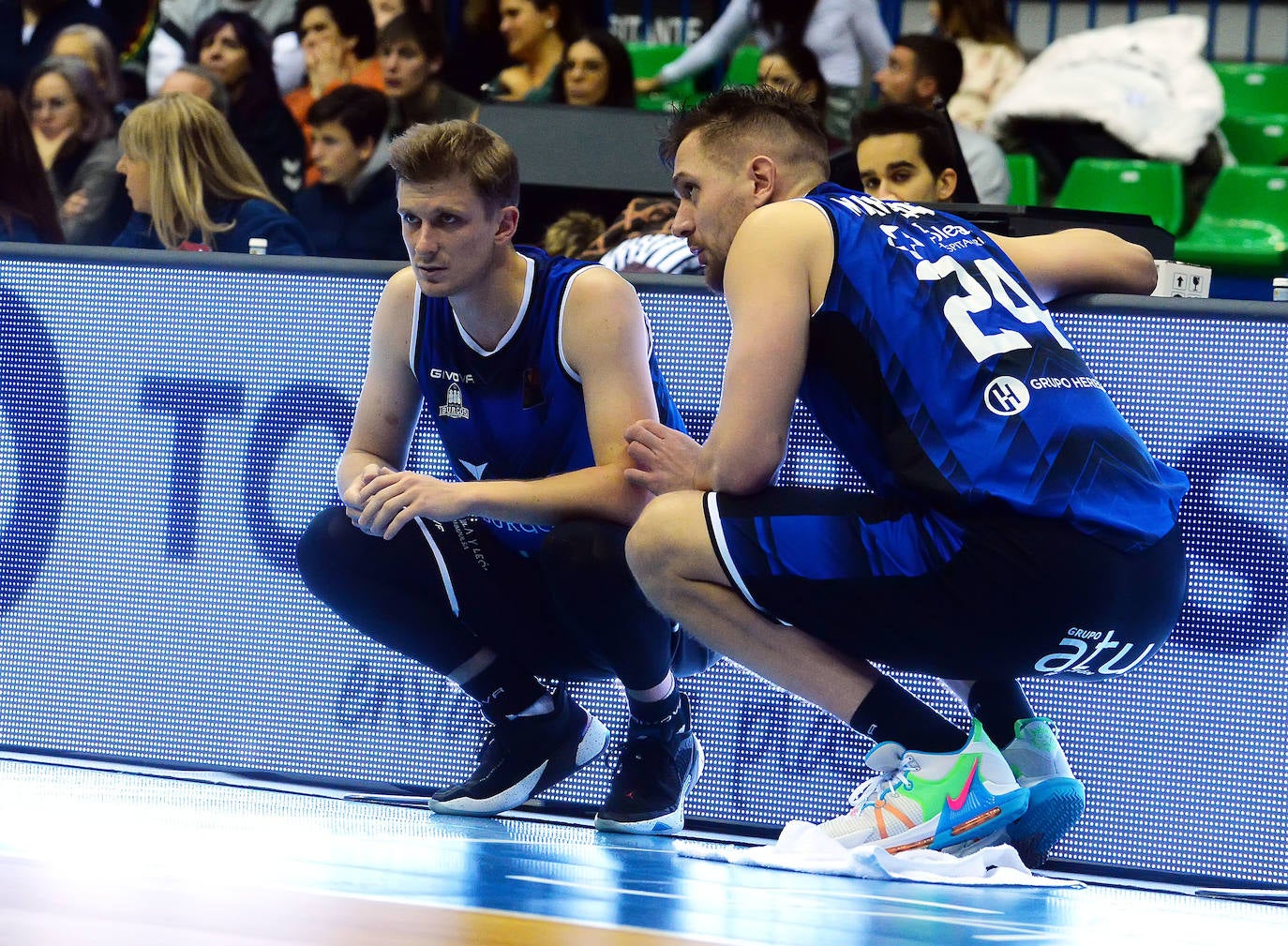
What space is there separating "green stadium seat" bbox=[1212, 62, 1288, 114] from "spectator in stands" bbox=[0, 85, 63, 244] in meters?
4.95

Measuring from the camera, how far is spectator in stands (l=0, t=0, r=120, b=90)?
8.12 meters

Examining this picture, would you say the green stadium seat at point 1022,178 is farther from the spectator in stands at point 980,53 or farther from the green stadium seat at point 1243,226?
the green stadium seat at point 1243,226

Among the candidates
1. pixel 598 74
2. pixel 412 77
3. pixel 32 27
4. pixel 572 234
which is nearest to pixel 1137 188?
pixel 598 74

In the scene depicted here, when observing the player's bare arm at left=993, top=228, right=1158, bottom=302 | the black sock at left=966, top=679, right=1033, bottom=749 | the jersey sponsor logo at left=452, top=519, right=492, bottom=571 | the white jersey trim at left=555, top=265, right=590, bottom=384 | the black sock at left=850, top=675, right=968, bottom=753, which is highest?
the player's bare arm at left=993, top=228, right=1158, bottom=302

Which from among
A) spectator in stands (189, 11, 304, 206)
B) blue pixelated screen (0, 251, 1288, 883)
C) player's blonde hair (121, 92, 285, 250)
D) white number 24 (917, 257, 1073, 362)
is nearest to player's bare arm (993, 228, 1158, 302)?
blue pixelated screen (0, 251, 1288, 883)

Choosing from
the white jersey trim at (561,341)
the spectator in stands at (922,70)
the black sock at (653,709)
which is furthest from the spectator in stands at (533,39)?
the black sock at (653,709)

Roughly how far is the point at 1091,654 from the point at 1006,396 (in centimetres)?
44

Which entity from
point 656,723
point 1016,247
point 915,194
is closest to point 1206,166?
point 915,194

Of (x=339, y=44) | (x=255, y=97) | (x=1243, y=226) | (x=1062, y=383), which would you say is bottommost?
(x=1243, y=226)

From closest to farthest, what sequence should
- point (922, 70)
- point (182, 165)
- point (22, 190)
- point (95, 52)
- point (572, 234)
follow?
point (182, 165)
point (572, 234)
point (22, 190)
point (922, 70)
point (95, 52)

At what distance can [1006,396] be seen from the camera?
106 inches

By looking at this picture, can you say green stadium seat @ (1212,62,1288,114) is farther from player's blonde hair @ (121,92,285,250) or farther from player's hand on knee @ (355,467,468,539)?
player's hand on knee @ (355,467,468,539)

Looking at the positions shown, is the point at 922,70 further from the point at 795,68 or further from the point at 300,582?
the point at 300,582

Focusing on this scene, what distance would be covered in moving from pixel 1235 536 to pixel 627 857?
1.18 m
